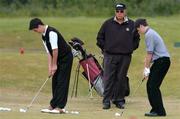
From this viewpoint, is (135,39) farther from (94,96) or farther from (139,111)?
(94,96)

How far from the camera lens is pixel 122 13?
1518 centimetres

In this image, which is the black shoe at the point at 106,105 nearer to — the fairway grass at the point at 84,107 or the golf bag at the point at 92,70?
the fairway grass at the point at 84,107

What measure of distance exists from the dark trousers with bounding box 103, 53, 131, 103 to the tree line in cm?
3201

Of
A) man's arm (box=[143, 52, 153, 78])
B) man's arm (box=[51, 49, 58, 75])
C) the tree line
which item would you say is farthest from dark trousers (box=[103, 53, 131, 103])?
the tree line

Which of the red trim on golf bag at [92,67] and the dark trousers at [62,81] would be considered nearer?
the dark trousers at [62,81]

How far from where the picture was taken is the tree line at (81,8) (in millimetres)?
48469

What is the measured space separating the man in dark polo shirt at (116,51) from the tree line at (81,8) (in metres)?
32.0

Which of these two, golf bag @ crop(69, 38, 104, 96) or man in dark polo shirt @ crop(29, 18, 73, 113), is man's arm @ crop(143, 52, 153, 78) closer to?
man in dark polo shirt @ crop(29, 18, 73, 113)

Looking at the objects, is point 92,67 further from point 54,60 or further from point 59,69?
point 54,60

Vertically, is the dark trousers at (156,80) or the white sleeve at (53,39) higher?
the white sleeve at (53,39)

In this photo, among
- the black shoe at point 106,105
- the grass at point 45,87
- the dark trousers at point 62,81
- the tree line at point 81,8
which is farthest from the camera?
the tree line at point 81,8

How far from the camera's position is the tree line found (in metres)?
48.5

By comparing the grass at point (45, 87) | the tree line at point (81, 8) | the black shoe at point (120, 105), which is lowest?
the tree line at point (81, 8)

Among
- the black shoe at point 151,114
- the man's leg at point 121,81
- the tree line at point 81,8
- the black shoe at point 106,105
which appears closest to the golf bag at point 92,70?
the man's leg at point 121,81
